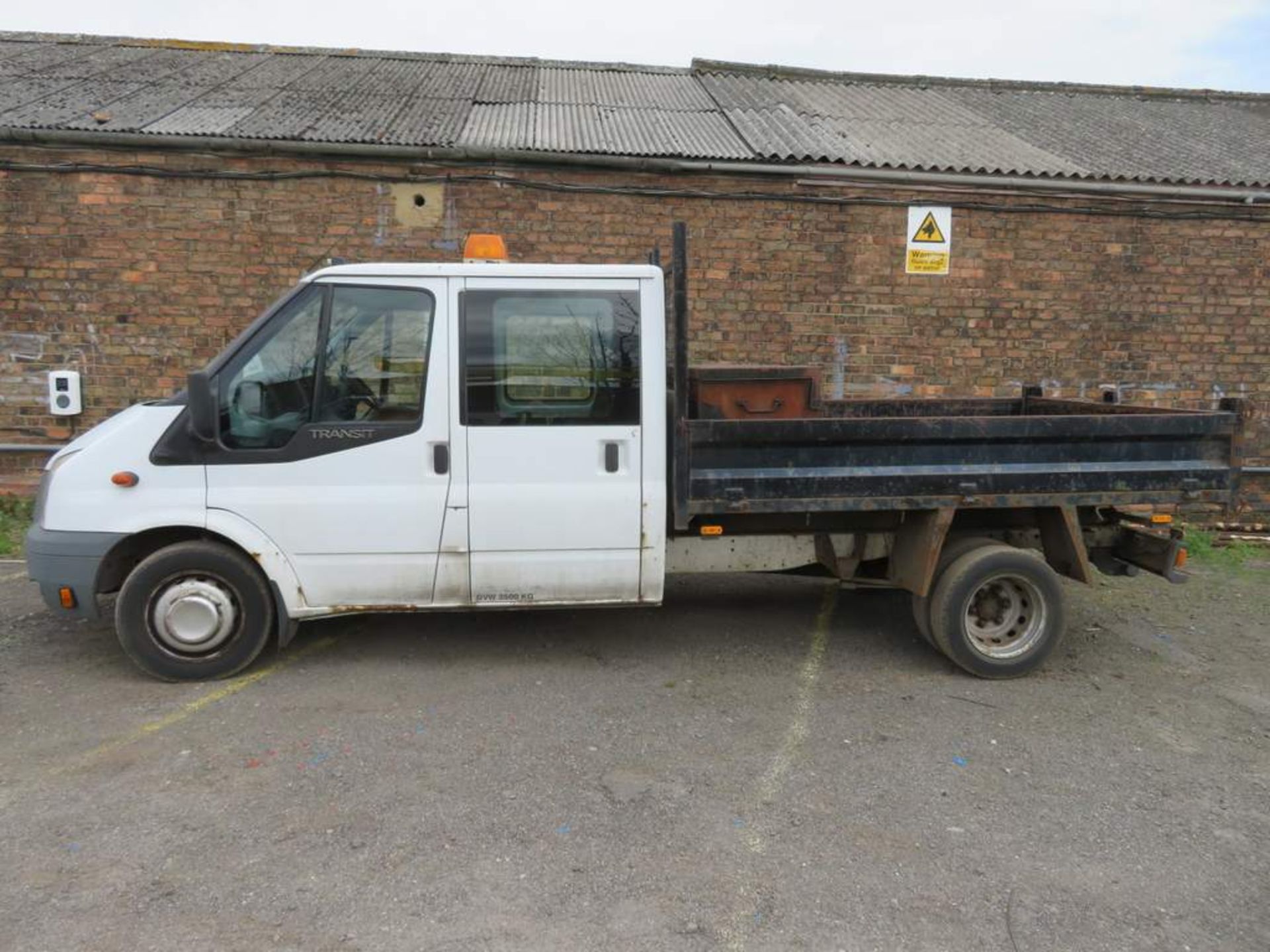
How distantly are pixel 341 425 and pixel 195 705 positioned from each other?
149 cm

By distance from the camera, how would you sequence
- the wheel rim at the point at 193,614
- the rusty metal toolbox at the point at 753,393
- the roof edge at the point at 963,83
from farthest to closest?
the roof edge at the point at 963,83, the rusty metal toolbox at the point at 753,393, the wheel rim at the point at 193,614

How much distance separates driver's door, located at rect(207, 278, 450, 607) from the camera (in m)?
4.06

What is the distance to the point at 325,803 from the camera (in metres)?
3.18

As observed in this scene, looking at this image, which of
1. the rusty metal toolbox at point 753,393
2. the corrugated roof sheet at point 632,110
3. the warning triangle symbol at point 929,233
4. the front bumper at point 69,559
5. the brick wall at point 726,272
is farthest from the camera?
the warning triangle symbol at point 929,233

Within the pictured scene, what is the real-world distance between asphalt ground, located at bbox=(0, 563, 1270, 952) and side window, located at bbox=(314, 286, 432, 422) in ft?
4.58

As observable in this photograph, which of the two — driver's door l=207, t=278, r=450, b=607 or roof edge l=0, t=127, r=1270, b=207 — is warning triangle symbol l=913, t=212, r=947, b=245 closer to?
roof edge l=0, t=127, r=1270, b=207

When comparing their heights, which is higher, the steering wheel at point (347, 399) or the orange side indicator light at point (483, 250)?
the orange side indicator light at point (483, 250)

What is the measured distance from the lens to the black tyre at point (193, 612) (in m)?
4.08

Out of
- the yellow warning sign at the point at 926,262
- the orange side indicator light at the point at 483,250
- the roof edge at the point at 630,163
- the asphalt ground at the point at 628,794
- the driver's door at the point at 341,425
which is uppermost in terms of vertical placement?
the roof edge at the point at 630,163

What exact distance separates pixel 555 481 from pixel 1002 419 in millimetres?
2269

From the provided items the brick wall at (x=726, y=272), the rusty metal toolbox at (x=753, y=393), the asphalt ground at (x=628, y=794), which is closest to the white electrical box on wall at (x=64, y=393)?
the brick wall at (x=726, y=272)

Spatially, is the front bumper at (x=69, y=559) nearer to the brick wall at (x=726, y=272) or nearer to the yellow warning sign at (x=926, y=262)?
the brick wall at (x=726, y=272)

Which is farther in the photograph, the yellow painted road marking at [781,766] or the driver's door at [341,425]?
the driver's door at [341,425]

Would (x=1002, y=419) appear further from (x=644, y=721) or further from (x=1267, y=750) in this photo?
(x=644, y=721)
